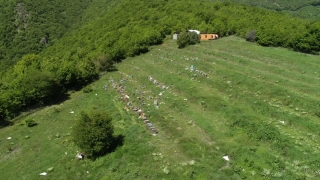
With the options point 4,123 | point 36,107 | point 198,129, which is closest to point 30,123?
point 4,123

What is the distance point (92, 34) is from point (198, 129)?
108 metres

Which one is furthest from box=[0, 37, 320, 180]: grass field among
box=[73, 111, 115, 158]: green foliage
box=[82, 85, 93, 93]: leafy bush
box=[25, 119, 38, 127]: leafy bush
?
box=[73, 111, 115, 158]: green foliage

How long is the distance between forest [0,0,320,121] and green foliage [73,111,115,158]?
21.0m

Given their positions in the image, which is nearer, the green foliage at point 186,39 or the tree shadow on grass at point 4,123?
the tree shadow on grass at point 4,123

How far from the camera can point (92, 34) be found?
422ft

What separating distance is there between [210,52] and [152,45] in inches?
1037

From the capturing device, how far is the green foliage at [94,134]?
2703 centimetres

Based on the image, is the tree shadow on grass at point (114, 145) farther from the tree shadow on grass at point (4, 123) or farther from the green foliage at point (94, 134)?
the tree shadow on grass at point (4, 123)

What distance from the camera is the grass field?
24109mm

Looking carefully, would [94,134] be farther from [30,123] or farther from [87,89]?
[87,89]

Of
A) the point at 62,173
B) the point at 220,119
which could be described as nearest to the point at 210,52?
the point at 220,119

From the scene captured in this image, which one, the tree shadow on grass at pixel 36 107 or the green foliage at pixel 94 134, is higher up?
the green foliage at pixel 94 134

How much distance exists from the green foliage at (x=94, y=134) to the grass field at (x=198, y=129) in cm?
121

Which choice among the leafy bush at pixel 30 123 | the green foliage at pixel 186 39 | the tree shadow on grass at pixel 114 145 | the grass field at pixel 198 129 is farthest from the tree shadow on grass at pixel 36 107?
the green foliage at pixel 186 39
